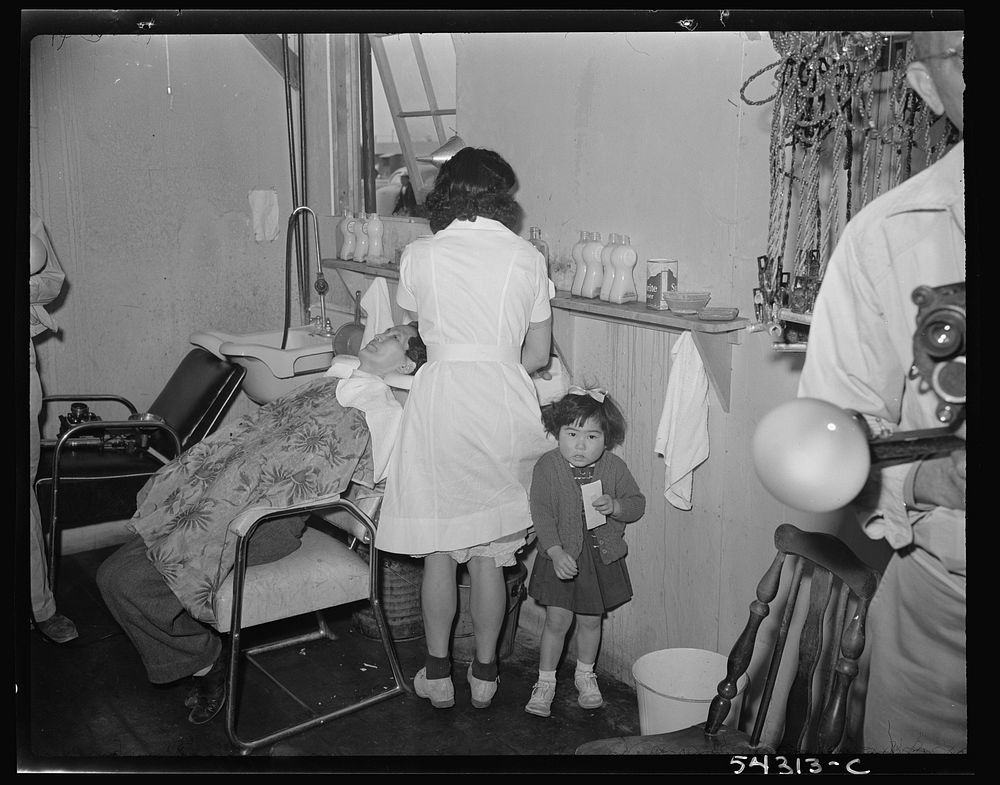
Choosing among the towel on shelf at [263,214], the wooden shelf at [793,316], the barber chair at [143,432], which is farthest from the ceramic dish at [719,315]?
the barber chair at [143,432]

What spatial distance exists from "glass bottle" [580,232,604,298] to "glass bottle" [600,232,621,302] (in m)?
0.01

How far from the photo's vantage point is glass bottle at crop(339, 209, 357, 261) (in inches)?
136

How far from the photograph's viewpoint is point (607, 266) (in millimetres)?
2615

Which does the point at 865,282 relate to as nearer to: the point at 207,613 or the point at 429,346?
the point at 429,346

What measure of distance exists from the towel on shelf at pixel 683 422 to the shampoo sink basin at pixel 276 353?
4.28 ft

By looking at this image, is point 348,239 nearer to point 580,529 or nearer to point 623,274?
point 623,274

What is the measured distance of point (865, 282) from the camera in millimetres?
1687

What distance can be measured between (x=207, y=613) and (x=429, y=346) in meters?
0.93

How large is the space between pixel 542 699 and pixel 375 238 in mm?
1635

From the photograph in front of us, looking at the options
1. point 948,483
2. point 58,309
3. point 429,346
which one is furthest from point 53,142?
point 948,483

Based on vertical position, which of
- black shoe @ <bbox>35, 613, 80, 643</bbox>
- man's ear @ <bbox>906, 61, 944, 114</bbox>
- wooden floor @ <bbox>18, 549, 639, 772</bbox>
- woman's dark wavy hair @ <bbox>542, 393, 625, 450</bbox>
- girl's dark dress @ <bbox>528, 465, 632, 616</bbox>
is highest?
man's ear @ <bbox>906, 61, 944, 114</bbox>

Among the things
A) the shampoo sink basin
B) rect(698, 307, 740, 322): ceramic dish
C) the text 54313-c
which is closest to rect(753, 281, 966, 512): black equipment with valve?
the text 54313-c

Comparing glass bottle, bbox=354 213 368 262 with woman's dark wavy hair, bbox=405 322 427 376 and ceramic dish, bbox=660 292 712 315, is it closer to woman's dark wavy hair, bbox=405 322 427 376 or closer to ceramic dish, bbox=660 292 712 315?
woman's dark wavy hair, bbox=405 322 427 376

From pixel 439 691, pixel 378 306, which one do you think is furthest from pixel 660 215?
pixel 439 691
